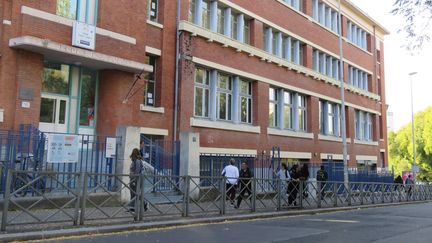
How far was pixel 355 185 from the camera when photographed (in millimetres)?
21641

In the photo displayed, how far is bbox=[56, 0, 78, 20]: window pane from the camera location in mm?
17203

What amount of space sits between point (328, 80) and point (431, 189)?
994 cm

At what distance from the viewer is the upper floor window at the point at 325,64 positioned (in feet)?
109

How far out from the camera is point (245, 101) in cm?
2592

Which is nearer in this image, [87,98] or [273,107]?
[87,98]

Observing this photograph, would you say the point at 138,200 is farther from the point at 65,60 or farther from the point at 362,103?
the point at 362,103

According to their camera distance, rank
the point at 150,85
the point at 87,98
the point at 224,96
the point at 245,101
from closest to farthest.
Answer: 1. the point at 87,98
2. the point at 150,85
3. the point at 224,96
4. the point at 245,101

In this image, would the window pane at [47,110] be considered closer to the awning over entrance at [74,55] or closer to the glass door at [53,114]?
the glass door at [53,114]

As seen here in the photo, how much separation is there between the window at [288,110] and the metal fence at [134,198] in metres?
10.2

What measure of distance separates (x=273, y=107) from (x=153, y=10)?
33.6 feet

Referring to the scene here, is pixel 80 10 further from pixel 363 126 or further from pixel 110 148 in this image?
pixel 363 126

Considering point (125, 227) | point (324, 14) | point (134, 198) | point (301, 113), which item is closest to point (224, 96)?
point (301, 113)

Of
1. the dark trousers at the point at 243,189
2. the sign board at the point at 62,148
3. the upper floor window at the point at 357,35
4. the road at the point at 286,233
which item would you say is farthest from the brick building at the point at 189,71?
the road at the point at 286,233

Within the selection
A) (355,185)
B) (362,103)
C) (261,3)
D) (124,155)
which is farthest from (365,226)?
(362,103)
